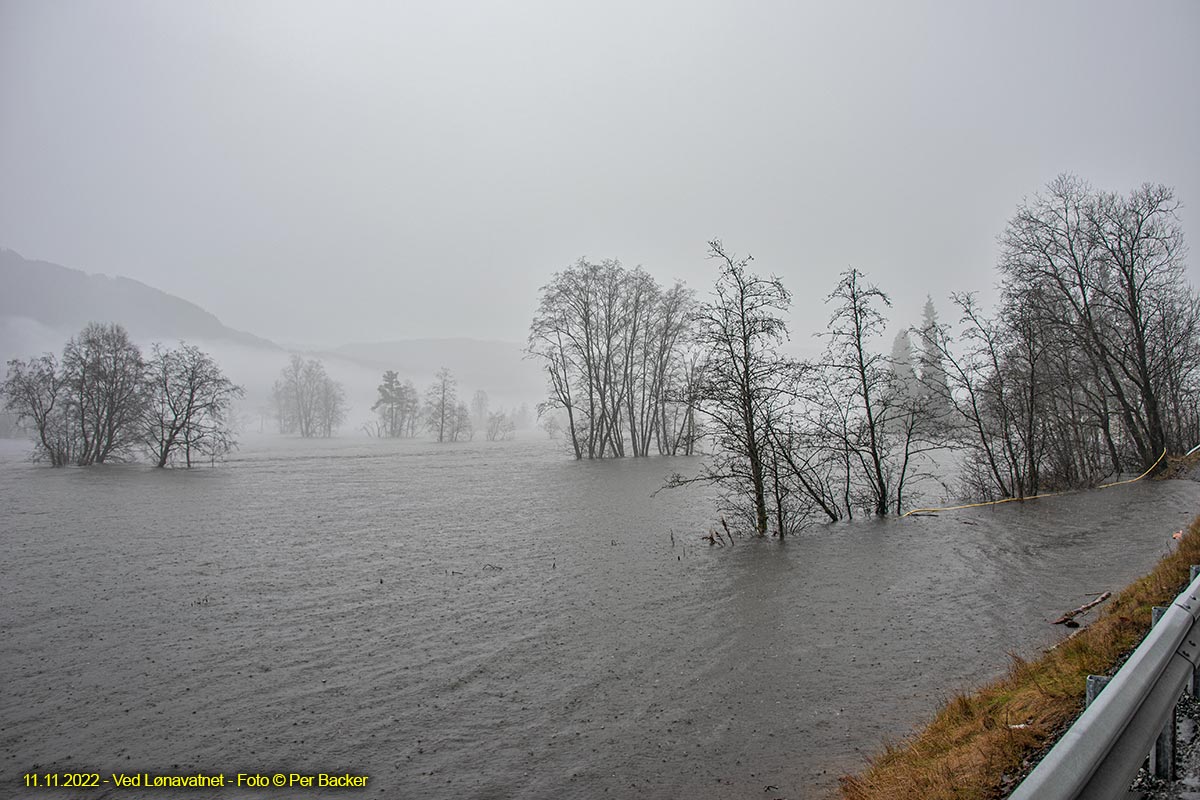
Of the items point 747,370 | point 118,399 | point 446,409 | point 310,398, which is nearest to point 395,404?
point 446,409

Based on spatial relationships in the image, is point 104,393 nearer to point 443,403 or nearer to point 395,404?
point 443,403

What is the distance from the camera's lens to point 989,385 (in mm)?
20375

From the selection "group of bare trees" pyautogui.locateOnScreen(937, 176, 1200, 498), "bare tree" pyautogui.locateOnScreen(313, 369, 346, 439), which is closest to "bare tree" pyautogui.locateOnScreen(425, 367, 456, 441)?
"bare tree" pyautogui.locateOnScreen(313, 369, 346, 439)

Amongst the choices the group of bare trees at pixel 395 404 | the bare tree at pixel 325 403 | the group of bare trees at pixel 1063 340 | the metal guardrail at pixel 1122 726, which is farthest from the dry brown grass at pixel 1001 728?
the bare tree at pixel 325 403

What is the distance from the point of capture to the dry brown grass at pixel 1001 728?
3545mm

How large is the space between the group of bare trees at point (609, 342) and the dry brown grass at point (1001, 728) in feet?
118

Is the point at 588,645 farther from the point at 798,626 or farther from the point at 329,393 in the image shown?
the point at 329,393

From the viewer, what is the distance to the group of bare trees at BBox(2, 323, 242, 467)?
139 ft

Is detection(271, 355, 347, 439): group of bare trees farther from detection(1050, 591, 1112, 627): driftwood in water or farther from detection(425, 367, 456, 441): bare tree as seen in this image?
detection(1050, 591, 1112, 627): driftwood in water

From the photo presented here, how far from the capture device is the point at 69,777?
5.42 meters

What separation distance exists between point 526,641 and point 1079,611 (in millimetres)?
8304

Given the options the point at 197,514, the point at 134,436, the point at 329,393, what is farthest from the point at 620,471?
the point at 329,393

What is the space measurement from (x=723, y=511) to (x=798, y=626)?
9790mm

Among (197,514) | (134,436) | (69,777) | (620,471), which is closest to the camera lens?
(69,777)
